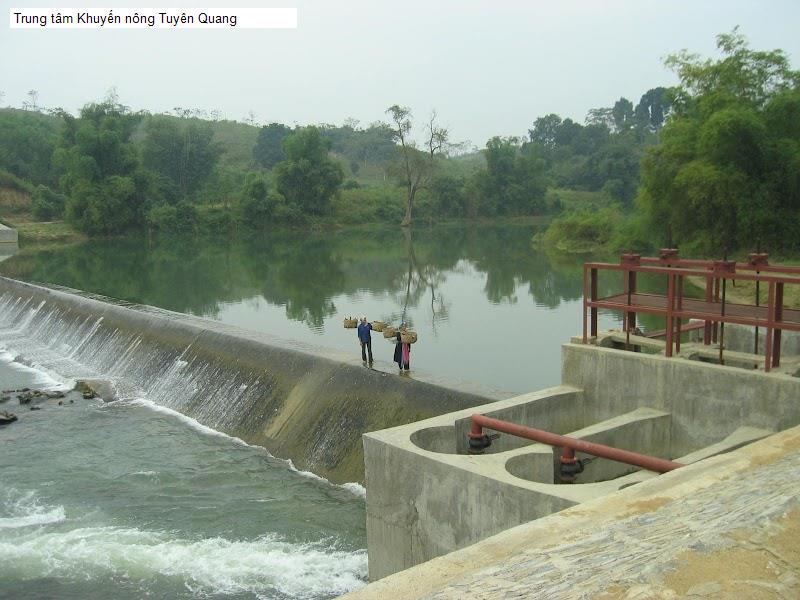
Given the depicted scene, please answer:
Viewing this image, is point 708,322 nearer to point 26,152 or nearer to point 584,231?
point 584,231

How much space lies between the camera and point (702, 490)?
4777 millimetres

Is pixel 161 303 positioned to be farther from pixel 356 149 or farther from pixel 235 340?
pixel 356 149

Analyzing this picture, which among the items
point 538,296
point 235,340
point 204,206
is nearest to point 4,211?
point 204,206

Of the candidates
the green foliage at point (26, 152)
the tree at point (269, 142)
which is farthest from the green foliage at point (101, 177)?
the tree at point (269, 142)

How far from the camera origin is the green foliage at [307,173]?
6141 centimetres

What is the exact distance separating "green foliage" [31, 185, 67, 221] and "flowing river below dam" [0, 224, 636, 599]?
2976 cm

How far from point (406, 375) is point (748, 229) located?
17.6 m

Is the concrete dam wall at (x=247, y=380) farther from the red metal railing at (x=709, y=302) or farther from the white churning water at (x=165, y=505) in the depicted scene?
the red metal railing at (x=709, y=302)

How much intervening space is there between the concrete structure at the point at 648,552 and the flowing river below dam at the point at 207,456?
4327mm

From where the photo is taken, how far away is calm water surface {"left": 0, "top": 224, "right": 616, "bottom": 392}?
17344mm

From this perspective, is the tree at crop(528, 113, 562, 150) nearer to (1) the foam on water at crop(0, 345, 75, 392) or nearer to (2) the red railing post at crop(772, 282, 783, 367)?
(1) the foam on water at crop(0, 345, 75, 392)

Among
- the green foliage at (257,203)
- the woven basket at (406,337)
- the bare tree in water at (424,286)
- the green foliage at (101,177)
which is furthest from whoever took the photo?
the green foliage at (257,203)

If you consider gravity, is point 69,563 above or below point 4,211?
below

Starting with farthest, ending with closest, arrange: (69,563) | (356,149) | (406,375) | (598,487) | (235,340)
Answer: (356,149) → (235,340) → (406,375) → (69,563) → (598,487)
